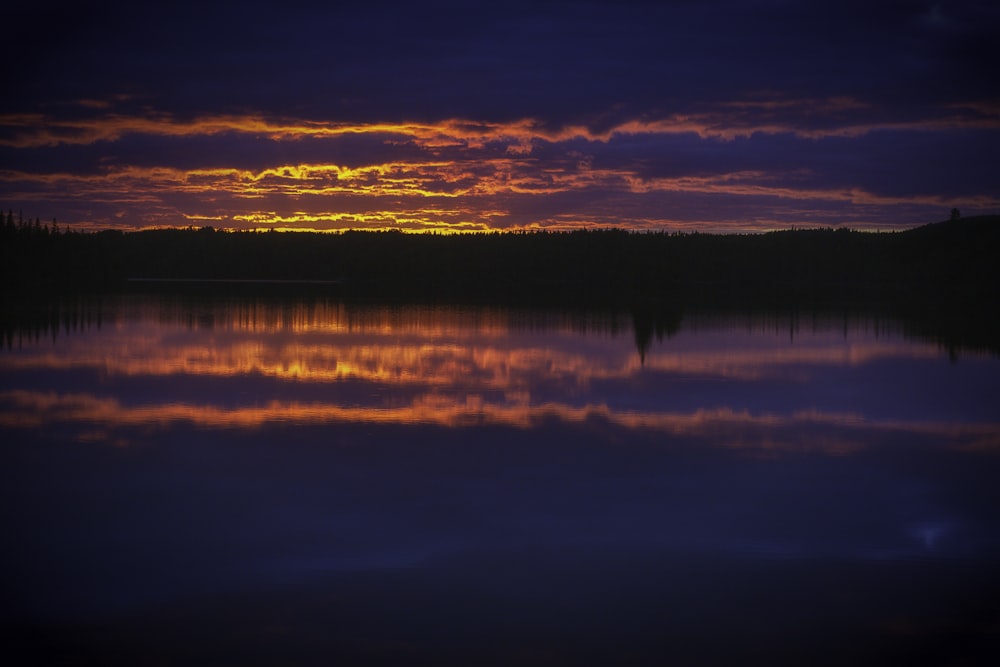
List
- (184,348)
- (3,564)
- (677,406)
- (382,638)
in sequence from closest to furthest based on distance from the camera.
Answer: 1. (382,638)
2. (3,564)
3. (677,406)
4. (184,348)

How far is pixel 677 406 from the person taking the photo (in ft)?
64.0

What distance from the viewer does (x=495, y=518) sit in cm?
1106

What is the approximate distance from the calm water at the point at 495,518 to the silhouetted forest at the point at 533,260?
93.7 m

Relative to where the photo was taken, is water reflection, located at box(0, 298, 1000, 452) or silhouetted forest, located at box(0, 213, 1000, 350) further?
silhouetted forest, located at box(0, 213, 1000, 350)

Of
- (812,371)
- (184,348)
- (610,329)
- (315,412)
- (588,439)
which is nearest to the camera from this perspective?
(588,439)

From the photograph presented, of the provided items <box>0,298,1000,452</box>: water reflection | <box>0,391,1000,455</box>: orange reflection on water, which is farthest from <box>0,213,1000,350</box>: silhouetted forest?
<box>0,391,1000,455</box>: orange reflection on water

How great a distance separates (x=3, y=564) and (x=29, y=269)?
11748 centimetres

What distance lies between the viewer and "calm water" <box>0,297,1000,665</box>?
7.82 meters

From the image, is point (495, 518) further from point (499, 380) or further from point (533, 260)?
point (533, 260)

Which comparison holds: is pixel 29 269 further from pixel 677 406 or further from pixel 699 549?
pixel 699 549

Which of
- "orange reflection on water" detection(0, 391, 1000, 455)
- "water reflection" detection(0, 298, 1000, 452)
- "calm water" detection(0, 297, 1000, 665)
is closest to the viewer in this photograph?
"calm water" detection(0, 297, 1000, 665)

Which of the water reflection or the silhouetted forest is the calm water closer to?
the water reflection

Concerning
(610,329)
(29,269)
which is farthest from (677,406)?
(29,269)

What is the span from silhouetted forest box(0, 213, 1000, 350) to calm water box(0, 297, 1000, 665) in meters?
93.7
